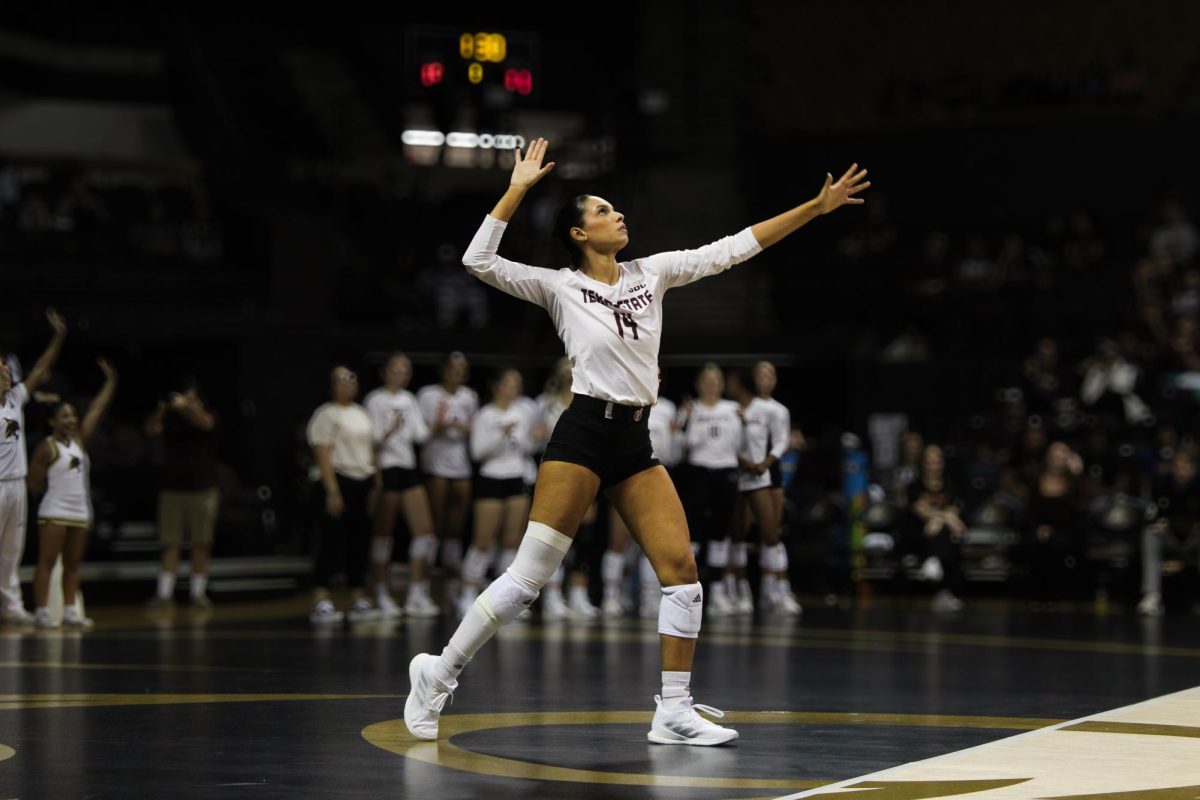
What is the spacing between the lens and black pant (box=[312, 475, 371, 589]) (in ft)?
46.6

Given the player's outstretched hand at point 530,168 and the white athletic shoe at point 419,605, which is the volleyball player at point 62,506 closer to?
the white athletic shoe at point 419,605

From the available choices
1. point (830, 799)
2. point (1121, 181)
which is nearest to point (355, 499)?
point (830, 799)

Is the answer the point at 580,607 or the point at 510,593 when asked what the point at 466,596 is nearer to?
the point at 580,607

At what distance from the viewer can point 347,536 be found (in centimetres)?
1450

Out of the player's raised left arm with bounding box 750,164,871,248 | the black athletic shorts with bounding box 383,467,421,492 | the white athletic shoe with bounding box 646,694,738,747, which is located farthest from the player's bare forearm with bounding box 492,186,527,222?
the black athletic shorts with bounding box 383,467,421,492

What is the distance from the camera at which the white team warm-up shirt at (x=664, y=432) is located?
1511cm

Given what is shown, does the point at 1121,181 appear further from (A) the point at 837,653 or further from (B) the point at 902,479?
(A) the point at 837,653

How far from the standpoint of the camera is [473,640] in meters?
7.10

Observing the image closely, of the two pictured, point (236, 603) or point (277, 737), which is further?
point (236, 603)

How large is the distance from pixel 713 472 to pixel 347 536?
3.29 metres

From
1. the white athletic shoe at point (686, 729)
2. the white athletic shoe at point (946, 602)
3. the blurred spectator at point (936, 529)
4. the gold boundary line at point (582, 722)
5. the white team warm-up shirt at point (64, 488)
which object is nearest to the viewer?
the gold boundary line at point (582, 722)

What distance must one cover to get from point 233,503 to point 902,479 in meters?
6.77

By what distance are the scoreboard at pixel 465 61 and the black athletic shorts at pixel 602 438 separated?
14387mm

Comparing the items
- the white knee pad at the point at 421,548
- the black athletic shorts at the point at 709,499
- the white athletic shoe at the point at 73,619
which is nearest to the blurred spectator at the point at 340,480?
the white knee pad at the point at 421,548
